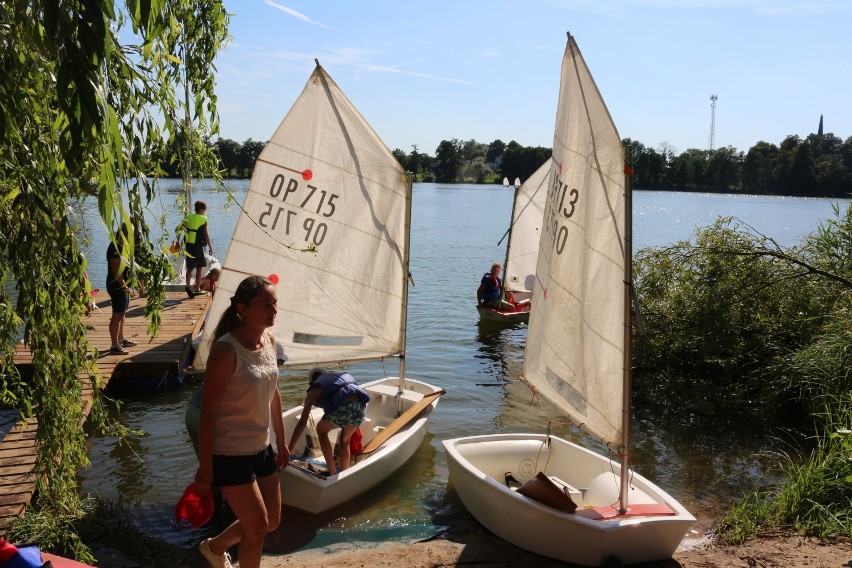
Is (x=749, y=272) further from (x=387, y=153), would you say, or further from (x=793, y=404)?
(x=387, y=153)

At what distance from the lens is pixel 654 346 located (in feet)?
37.8

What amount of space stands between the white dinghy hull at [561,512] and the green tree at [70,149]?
3282 mm

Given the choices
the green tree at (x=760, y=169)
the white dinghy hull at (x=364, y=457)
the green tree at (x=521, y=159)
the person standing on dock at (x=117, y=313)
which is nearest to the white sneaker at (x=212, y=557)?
the white dinghy hull at (x=364, y=457)

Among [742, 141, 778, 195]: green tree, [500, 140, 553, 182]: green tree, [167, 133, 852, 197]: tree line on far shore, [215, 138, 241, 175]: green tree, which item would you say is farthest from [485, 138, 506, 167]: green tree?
[215, 138, 241, 175]: green tree

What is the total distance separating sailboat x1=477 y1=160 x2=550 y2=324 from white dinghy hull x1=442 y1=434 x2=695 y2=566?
9.98 metres

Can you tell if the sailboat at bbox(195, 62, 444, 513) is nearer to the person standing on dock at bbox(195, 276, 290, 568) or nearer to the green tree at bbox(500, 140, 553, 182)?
the person standing on dock at bbox(195, 276, 290, 568)

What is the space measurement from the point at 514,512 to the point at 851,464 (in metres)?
3.13

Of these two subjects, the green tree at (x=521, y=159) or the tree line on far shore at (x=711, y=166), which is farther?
the green tree at (x=521, y=159)

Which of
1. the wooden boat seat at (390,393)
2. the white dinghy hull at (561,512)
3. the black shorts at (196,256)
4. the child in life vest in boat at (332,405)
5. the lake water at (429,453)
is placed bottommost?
the lake water at (429,453)

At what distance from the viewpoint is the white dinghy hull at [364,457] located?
21.7ft

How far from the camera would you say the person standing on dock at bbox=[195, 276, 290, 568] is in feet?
13.2

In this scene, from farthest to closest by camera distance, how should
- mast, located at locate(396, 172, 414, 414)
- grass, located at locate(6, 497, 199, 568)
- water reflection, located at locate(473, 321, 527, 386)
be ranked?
water reflection, located at locate(473, 321, 527, 386), mast, located at locate(396, 172, 414, 414), grass, located at locate(6, 497, 199, 568)

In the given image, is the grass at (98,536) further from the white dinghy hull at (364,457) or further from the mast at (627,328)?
the mast at (627,328)

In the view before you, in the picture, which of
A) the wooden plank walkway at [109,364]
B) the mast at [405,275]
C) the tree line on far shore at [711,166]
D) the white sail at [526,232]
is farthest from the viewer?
the tree line on far shore at [711,166]
